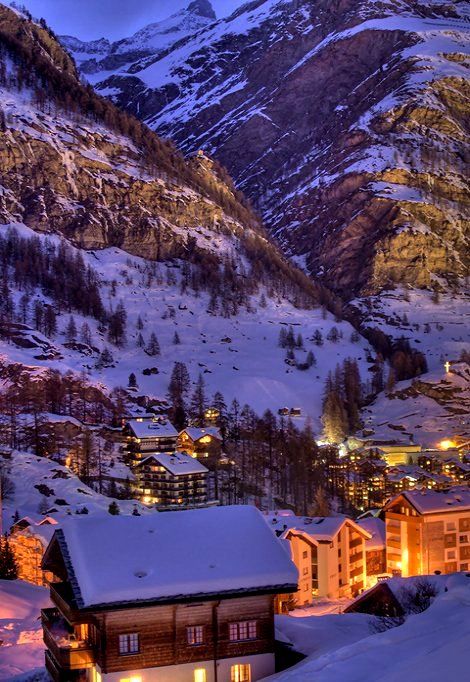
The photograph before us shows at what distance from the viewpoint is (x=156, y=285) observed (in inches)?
6998

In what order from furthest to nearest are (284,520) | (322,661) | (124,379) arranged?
1. (124,379)
2. (284,520)
3. (322,661)

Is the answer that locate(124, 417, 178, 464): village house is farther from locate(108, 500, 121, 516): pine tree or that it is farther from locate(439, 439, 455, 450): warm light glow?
locate(439, 439, 455, 450): warm light glow

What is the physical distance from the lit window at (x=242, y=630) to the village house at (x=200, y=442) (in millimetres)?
88092

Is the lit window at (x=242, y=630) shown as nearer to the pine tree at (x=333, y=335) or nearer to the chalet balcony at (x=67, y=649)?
the chalet balcony at (x=67, y=649)

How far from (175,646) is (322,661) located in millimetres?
5525

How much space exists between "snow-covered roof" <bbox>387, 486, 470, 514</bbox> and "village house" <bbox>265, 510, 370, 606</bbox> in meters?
4.81

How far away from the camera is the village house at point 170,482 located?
95125 millimetres

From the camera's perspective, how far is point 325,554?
2325 inches

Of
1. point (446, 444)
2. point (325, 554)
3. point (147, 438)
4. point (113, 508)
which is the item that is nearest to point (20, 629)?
point (325, 554)

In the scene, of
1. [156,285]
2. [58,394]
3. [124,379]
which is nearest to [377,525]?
[58,394]

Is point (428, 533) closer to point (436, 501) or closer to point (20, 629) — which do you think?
point (436, 501)

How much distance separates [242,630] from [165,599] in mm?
3047

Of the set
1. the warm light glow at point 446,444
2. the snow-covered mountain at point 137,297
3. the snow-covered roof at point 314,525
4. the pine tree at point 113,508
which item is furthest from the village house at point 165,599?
the warm light glow at point 446,444

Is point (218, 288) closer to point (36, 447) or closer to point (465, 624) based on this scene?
point (36, 447)
